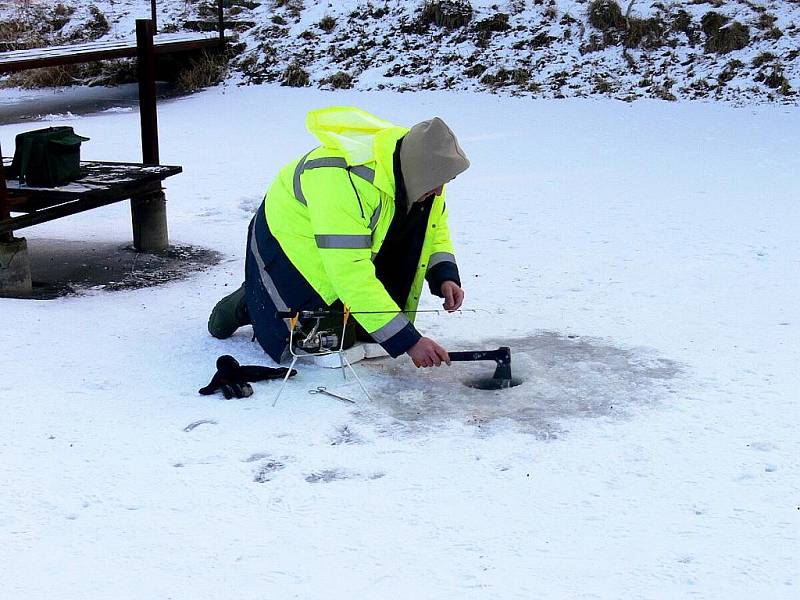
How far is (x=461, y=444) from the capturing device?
11.1 ft

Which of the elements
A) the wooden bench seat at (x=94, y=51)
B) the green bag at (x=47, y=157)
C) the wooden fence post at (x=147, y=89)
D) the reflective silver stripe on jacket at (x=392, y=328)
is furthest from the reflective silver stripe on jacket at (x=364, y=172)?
the wooden bench seat at (x=94, y=51)

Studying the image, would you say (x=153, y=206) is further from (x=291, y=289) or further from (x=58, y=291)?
(x=291, y=289)

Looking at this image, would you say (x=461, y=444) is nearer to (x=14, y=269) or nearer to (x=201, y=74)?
(x=14, y=269)

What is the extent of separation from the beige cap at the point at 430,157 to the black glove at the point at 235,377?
36.3 inches

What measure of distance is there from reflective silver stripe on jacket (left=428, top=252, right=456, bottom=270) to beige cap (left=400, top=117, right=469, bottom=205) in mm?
567

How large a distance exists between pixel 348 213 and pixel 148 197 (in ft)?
8.93

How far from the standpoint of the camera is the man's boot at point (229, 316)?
4.22 meters

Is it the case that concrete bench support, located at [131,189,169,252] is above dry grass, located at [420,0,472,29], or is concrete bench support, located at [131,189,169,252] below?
below

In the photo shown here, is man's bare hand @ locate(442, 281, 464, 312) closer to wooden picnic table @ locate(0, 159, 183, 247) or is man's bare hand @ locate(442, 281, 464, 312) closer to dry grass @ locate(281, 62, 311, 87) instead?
wooden picnic table @ locate(0, 159, 183, 247)

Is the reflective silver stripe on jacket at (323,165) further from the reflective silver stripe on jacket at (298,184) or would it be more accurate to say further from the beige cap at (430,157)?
the beige cap at (430,157)

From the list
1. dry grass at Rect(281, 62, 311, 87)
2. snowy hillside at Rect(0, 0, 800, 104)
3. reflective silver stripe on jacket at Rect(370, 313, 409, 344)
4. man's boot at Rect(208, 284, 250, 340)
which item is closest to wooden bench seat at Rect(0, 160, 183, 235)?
man's boot at Rect(208, 284, 250, 340)

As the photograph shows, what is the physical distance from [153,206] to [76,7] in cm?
1120

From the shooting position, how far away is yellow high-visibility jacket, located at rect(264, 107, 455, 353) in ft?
11.6

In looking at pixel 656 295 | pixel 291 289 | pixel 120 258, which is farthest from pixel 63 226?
pixel 656 295
